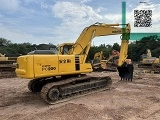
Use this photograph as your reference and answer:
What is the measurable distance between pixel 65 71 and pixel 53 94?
1.15 metres

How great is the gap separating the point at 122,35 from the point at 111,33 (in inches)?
46.3

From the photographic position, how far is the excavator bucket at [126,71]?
1358cm

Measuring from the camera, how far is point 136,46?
224ft

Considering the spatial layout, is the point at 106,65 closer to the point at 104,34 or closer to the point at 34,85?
the point at 104,34

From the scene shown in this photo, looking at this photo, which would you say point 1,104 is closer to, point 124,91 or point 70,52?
point 70,52

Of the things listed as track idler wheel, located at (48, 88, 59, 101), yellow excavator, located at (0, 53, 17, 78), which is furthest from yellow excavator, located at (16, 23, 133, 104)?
yellow excavator, located at (0, 53, 17, 78)

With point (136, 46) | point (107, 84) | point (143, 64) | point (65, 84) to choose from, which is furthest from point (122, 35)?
point (136, 46)

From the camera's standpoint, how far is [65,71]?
371 inches

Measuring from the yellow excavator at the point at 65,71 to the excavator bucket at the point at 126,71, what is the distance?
1.99 metres

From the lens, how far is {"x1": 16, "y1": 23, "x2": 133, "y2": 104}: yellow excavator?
8.55m

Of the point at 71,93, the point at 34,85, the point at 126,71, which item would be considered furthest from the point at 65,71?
the point at 126,71

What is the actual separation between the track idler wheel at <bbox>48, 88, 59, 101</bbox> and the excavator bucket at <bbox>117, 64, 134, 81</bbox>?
19.1 ft

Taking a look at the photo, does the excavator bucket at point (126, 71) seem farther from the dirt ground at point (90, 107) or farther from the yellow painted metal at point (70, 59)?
the dirt ground at point (90, 107)

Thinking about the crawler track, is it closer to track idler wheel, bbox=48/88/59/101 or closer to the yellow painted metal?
track idler wheel, bbox=48/88/59/101
